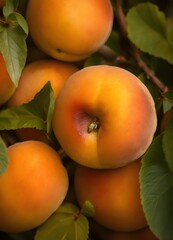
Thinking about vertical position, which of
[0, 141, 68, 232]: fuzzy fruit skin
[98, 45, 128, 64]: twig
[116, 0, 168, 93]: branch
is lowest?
[0, 141, 68, 232]: fuzzy fruit skin

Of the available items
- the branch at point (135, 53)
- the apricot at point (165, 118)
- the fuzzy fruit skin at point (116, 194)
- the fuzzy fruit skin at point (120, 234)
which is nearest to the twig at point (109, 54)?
the branch at point (135, 53)

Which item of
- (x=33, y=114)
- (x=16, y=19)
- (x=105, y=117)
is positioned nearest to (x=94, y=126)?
(x=105, y=117)

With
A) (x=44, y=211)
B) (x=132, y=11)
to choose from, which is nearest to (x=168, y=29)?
(x=132, y=11)

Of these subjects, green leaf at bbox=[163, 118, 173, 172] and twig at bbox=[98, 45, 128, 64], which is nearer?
green leaf at bbox=[163, 118, 173, 172]

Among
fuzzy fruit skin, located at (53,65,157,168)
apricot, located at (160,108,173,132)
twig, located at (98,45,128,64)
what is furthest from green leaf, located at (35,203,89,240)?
twig, located at (98,45,128,64)

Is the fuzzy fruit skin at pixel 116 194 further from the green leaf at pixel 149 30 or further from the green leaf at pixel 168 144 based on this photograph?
the green leaf at pixel 149 30

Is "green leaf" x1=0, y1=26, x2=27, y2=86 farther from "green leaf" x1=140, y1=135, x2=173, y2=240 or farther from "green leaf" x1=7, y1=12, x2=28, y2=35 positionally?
"green leaf" x1=140, y1=135, x2=173, y2=240

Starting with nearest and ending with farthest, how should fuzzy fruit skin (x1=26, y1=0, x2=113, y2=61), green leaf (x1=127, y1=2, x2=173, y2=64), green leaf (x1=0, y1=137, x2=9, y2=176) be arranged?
A: green leaf (x1=0, y1=137, x2=9, y2=176) < fuzzy fruit skin (x1=26, y1=0, x2=113, y2=61) < green leaf (x1=127, y1=2, x2=173, y2=64)
